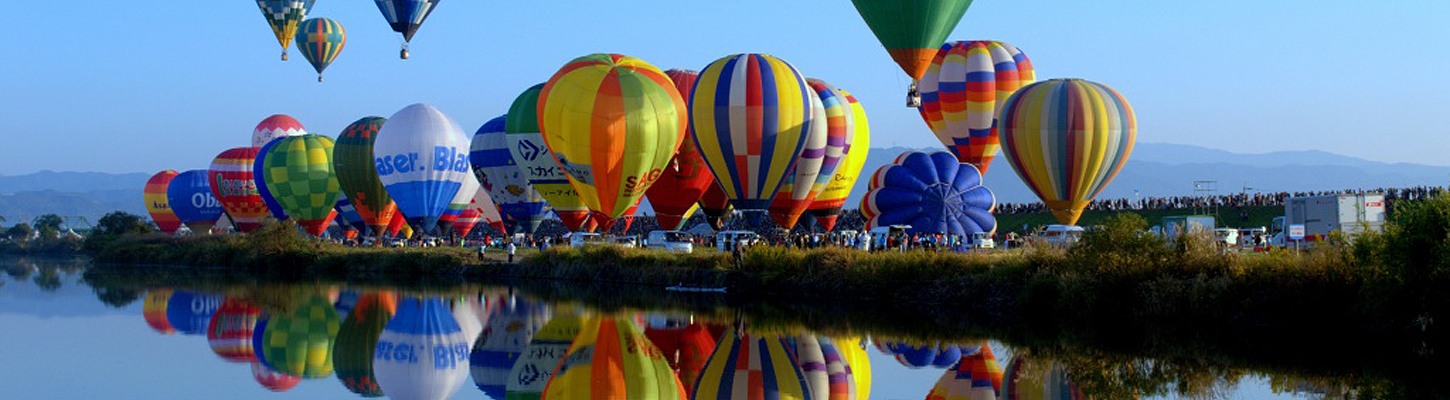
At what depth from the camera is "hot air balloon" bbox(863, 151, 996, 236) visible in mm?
34906

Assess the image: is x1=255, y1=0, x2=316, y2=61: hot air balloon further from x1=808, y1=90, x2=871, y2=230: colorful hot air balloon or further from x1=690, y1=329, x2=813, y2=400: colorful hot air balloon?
x1=690, y1=329, x2=813, y2=400: colorful hot air balloon

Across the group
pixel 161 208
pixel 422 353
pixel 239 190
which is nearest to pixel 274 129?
pixel 161 208

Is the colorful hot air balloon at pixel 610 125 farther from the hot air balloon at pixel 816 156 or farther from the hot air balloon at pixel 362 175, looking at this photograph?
the hot air balloon at pixel 362 175

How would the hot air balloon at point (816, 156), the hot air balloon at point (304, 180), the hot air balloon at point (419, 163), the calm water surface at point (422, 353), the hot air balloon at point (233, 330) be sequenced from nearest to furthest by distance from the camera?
the calm water surface at point (422, 353), the hot air balloon at point (233, 330), the hot air balloon at point (816, 156), the hot air balloon at point (419, 163), the hot air balloon at point (304, 180)

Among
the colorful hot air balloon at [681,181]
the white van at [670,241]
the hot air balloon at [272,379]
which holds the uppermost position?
the colorful hot air balloon at [681,181]

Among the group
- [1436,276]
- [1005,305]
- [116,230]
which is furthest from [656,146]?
[116,230]

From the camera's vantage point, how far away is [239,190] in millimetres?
51188

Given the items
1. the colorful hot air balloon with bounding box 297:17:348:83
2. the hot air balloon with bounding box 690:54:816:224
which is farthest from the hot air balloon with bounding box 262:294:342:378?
the colorful hot air balloon with bounding box 297:17:348:83

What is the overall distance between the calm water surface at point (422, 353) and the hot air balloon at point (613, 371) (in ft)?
0.19

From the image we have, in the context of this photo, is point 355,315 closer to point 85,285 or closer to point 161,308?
point 161,308

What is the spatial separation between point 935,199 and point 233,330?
16.4 meters

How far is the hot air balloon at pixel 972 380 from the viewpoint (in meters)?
14.7

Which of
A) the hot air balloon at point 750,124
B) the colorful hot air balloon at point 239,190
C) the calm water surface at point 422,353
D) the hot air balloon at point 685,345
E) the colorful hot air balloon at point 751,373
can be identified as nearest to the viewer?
the colorful hot air balloon at point 751,373

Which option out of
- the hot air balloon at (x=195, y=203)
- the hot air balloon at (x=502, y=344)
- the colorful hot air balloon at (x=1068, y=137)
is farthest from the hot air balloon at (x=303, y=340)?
the hot air balloon at (x=195, y=203)
